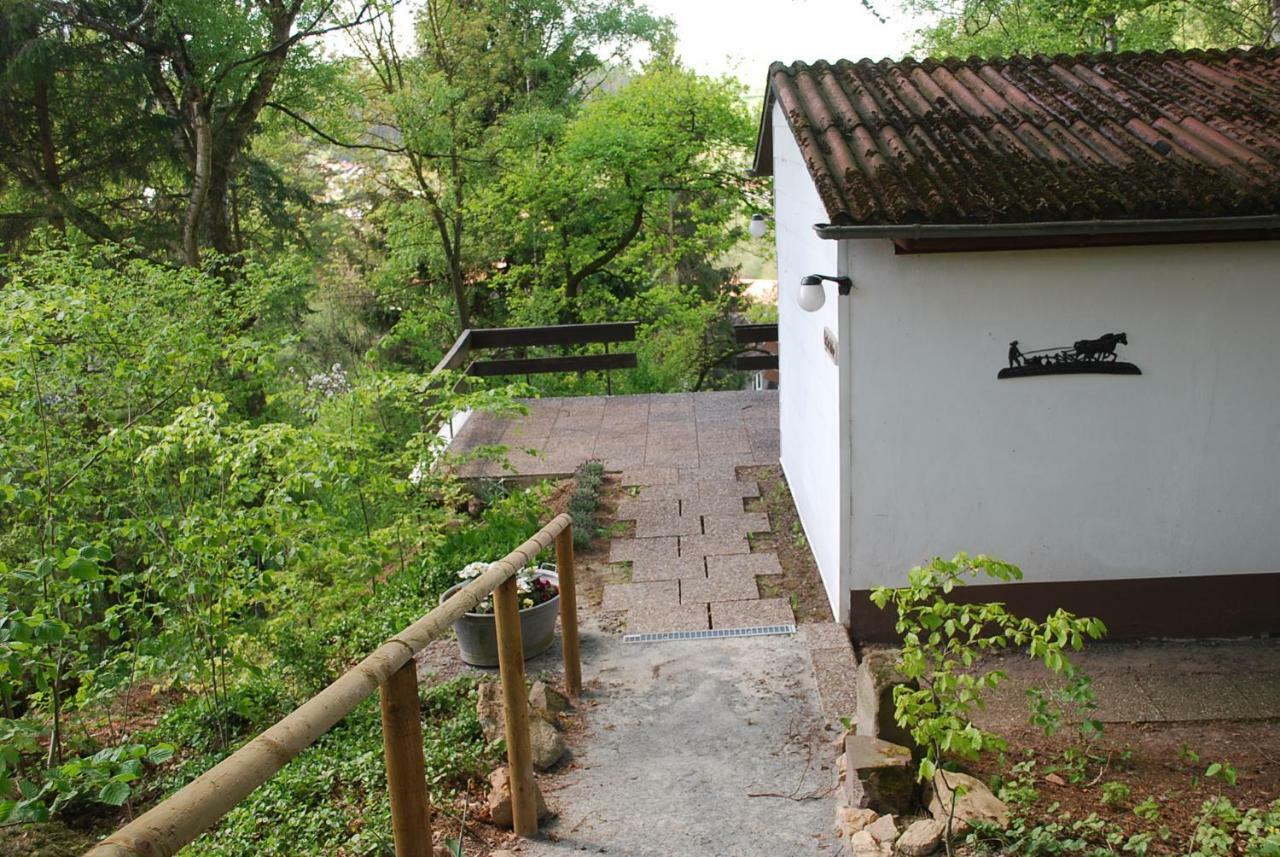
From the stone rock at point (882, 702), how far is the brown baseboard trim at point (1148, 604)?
6.74 feet

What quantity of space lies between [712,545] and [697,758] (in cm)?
329

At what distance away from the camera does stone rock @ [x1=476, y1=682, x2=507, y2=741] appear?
4242 millimetres

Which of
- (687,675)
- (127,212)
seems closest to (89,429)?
(687,675)

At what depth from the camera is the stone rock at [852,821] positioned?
3.63 m

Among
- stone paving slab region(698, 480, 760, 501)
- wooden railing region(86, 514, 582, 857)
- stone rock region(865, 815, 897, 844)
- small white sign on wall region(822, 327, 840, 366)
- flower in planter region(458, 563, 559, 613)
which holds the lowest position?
stone paving slab region(698, 480, 760, 501)

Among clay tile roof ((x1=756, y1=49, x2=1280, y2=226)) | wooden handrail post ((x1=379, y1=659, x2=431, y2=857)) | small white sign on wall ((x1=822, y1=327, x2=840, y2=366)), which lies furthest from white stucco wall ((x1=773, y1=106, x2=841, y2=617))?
wooden handrail post ((x1=379, y1=659, x2=431, y2=857))

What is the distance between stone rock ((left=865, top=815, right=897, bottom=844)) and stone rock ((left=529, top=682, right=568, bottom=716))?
1573 mm

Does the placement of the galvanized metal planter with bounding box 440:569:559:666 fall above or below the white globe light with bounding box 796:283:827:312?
below

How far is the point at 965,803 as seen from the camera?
3.48 meters

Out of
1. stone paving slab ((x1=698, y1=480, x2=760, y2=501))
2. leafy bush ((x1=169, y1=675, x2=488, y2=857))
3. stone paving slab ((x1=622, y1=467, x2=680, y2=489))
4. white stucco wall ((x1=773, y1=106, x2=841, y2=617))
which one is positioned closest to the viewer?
leafy bush ((x1=169, y1=675, x2=488, y2=857))

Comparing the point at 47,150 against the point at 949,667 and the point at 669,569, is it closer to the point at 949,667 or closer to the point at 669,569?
the point at 669,569

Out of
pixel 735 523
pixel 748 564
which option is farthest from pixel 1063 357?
pixel 735 523

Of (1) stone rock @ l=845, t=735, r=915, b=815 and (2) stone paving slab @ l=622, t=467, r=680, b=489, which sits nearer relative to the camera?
(1) stone rock @ l=845, t=735, r=915, b=815

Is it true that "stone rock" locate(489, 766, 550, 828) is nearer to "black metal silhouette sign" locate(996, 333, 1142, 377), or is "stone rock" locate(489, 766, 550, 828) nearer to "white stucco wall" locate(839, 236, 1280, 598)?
"white stucco wall" locate(839, 236, 1280, 598)
